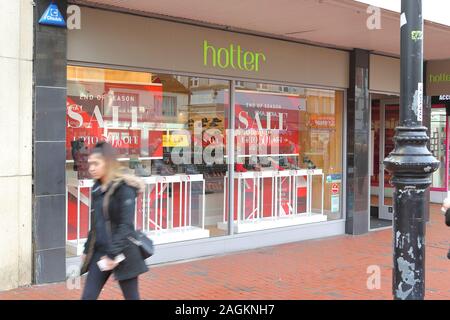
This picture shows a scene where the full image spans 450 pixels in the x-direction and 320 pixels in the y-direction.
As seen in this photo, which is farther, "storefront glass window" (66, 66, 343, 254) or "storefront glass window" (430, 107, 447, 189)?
"storefront glass window" (430, 107, 447, 189)

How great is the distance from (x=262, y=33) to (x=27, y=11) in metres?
3.86

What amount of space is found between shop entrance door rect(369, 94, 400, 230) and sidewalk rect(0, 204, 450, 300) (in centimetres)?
284

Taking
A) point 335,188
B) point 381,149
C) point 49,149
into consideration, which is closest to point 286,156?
point 335,188

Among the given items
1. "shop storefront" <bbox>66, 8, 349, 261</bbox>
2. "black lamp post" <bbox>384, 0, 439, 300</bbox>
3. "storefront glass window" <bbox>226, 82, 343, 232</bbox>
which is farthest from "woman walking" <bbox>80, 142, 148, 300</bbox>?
"storefront glass window" <bbox>226, 82, 343, 232</bbox>

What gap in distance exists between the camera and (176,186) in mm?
8742

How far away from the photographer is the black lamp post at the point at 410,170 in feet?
15.1

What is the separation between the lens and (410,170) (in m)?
4.59

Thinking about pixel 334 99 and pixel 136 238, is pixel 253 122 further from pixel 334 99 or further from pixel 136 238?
pixel 136 238

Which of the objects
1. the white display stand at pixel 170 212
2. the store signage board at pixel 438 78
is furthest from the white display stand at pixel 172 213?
the store signage board at pixel 438 78

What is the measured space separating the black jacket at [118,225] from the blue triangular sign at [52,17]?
2.97m

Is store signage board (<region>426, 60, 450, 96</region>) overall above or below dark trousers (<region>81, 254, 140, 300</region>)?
above

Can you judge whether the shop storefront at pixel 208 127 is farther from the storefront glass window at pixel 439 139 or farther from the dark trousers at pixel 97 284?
the storefront glass window at pixel 439 139

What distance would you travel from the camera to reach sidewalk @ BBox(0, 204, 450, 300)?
650 centimetres
